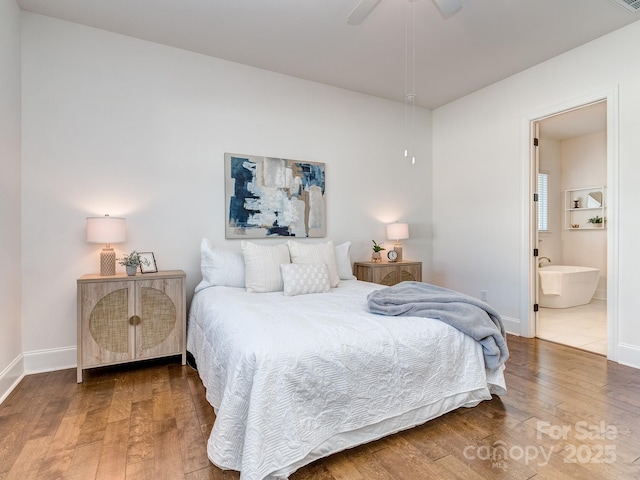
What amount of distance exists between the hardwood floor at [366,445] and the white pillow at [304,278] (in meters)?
1.00

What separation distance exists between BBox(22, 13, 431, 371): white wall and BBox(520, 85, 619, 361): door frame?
75.0 inches

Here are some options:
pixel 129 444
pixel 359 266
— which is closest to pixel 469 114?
pixel 359 266

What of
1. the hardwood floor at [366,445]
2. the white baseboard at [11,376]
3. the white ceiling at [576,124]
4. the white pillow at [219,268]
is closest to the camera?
the hardwood floor at [366,445]

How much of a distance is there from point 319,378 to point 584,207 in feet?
20.6

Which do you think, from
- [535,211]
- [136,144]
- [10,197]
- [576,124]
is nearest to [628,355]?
[535,211]

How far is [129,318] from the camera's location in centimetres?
264

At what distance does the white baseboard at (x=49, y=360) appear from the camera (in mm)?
2654

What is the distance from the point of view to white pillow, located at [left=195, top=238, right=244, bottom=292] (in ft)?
9.82

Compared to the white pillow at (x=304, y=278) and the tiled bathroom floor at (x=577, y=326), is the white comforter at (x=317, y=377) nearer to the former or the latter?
the white pillow at (x=304, y=278)

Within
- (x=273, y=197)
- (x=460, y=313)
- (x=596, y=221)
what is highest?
(x=273, y=197)

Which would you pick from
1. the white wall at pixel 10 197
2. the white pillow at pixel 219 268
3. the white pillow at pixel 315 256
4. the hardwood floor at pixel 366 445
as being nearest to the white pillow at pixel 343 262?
the white pillow at pixel 315 256

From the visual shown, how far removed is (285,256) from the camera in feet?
10.2

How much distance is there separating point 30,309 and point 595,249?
7.47 metres

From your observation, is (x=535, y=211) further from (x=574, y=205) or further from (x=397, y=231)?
(x=574, y=205)
